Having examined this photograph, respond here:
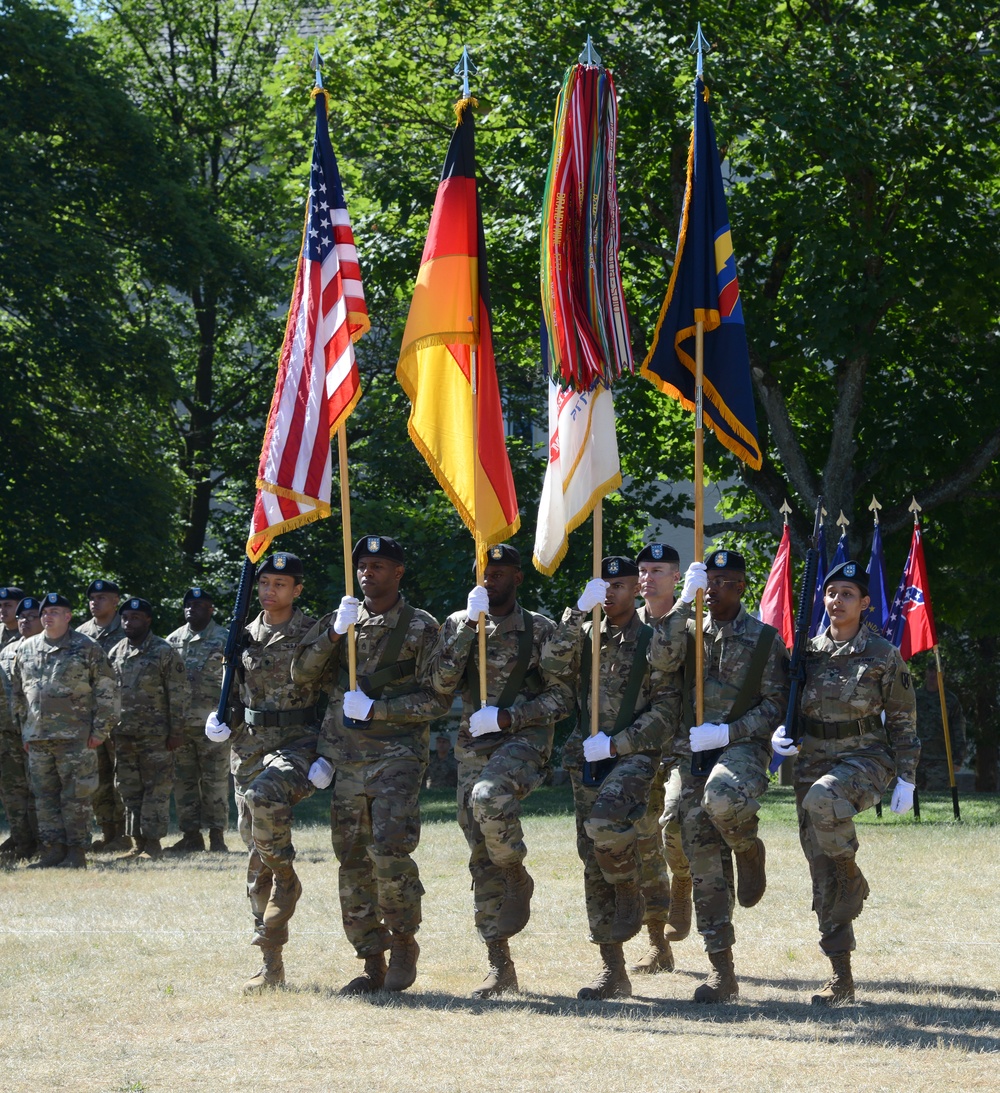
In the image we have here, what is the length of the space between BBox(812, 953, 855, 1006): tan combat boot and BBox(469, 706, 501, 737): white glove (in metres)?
2.05

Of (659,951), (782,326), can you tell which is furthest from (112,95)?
(659,951)

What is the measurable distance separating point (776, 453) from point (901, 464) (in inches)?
80.9

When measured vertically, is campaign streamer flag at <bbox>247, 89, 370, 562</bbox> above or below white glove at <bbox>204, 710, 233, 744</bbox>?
above

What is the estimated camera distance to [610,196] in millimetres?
9203

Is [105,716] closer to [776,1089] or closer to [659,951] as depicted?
[659,951]

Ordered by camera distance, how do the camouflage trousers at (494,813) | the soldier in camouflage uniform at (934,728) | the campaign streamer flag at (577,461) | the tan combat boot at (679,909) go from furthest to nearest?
the soldier in camouflage uniform at (934,728)
the tan combat boot at (679,909)
the campaign streamer flag at (577,461)
the camouflage trousers at (494,813)

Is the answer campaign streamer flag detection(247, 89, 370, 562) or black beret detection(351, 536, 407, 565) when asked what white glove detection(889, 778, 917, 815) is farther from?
campaign streamer flag detection(247, 89, 370, 562)

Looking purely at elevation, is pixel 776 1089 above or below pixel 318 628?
below

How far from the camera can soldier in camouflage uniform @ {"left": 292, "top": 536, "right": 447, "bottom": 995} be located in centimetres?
845

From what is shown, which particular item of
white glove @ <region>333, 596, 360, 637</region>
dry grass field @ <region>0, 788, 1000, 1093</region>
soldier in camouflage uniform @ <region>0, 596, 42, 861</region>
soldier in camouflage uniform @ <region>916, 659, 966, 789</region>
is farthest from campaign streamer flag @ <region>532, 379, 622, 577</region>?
soldier in camouflage uniform @ <region>916, 659, 966, 789</region>

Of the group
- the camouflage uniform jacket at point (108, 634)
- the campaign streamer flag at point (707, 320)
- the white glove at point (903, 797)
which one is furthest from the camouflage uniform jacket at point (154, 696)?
the white glove at point (903, 797)

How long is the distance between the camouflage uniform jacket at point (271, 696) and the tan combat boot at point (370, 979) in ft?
3.80

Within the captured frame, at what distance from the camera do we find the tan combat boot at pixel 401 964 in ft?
27.7

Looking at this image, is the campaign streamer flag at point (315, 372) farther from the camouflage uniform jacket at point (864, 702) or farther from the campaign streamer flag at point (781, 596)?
the campaign streamer flag at point (781, 596)
